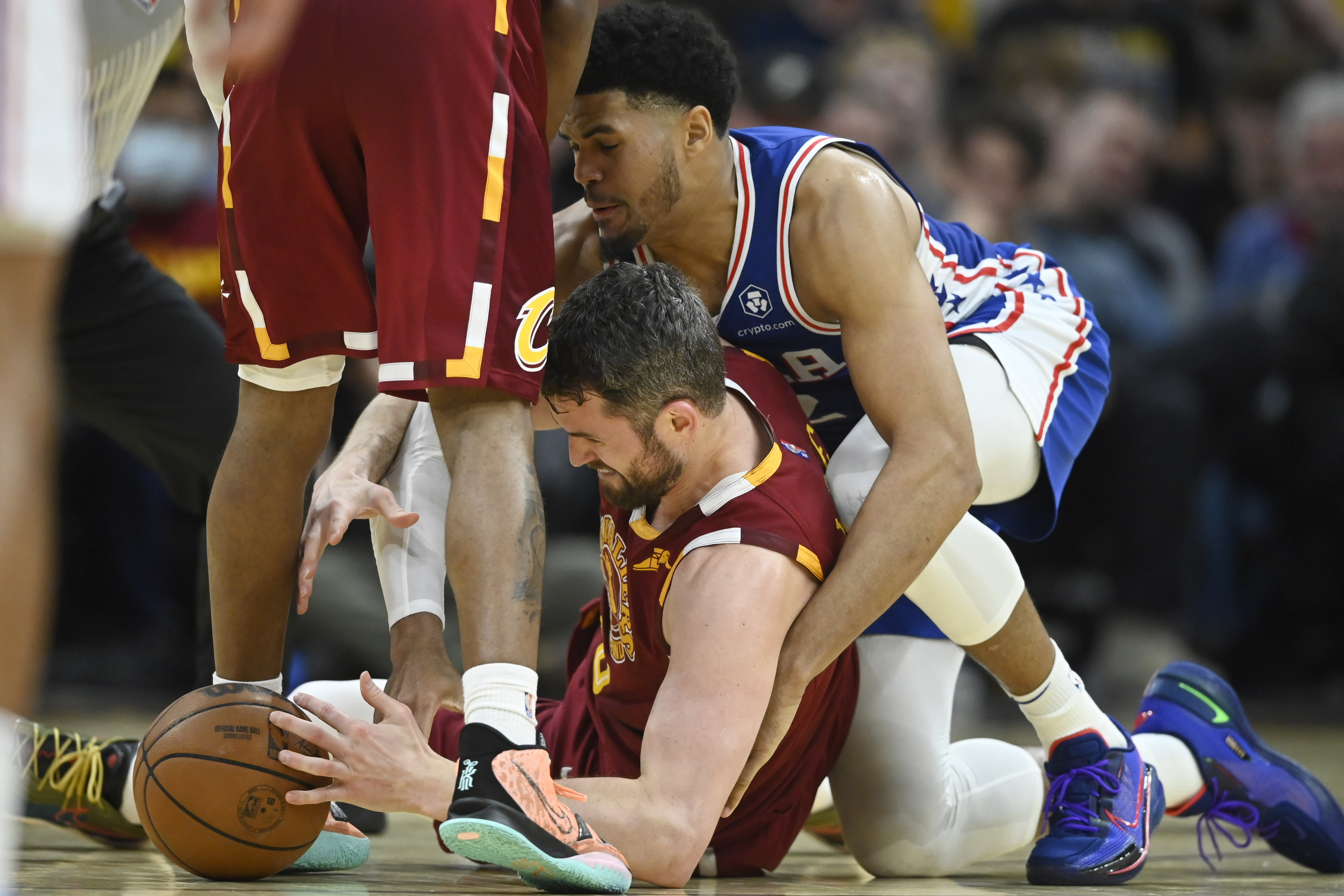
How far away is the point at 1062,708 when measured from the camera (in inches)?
125

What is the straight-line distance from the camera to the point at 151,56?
3494mm

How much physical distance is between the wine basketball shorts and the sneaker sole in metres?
0.71

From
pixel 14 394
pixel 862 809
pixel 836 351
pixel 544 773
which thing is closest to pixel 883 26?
pixel 836 351

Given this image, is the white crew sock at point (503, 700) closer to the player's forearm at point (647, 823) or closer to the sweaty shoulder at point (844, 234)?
the player's forearm at point (647, 823)

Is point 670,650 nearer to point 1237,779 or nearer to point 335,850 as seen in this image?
point 335,850

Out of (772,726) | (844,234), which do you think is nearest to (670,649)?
(772,726)

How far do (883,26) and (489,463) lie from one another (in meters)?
6.23

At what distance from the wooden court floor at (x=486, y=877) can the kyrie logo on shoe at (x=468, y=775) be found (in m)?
0.27

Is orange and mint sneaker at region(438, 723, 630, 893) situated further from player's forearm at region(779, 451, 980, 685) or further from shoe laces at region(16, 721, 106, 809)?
shoe laces at region(16, 721, 106, 809)

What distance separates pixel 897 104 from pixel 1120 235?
4.25 ft

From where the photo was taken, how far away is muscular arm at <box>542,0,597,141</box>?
110 inches

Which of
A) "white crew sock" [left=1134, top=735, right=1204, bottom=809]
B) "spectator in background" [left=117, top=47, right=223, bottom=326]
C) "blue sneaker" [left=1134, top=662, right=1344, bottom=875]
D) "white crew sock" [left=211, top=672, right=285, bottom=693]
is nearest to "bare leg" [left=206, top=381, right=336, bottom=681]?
"white crew sock" [left=211, top=672, right=285, bottom=693]

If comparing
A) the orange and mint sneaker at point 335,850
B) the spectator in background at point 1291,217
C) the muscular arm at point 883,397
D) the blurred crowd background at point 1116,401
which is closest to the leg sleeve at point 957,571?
the muscular arm at point 883,397

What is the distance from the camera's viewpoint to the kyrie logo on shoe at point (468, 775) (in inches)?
90.2
